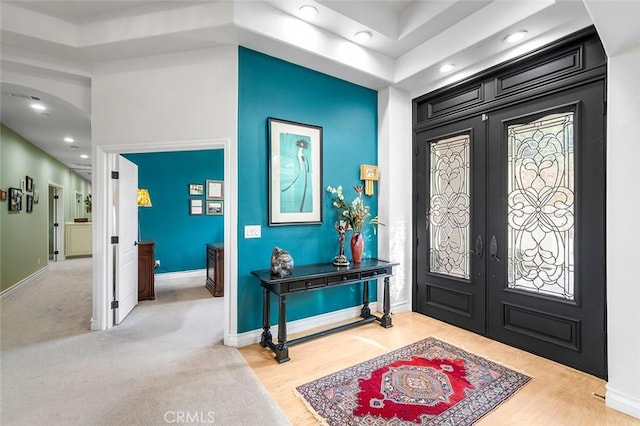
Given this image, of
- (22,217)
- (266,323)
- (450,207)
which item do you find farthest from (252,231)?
(22,217)

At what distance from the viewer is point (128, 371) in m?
2.49

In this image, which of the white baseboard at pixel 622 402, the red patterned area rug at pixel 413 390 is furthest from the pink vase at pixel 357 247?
the white baseboard at pixel 622 402

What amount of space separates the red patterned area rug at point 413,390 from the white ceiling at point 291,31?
2895mm

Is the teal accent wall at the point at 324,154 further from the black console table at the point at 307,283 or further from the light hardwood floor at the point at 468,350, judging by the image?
the light hardwood floor at the point at 468,350

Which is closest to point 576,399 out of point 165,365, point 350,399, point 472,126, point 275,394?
point 350,399

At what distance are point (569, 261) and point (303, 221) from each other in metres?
2.49

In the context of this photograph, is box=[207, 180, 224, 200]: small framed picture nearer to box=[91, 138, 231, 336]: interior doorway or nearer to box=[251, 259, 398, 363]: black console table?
box=[91, 138, 231, 336]: interior doorway

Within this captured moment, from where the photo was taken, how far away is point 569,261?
8.52 ft

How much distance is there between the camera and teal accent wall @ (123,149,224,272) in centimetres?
591

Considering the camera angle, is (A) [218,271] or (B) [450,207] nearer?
(B) [450,207]

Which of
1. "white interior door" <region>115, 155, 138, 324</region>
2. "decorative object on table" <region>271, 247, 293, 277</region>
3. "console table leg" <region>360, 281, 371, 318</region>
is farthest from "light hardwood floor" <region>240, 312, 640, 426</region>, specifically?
"white interior door" <region>115, 155, 138, 324</region>

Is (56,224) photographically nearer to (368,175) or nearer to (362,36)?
(368,175)

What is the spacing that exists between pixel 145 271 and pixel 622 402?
5240 mm

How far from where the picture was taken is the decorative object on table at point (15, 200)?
16.2ft
